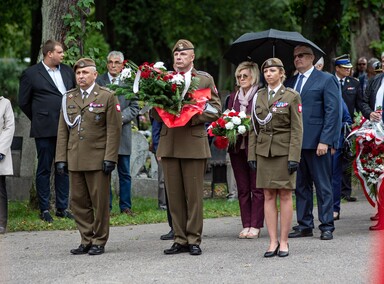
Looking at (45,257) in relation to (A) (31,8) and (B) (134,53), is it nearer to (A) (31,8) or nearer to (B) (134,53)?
(A) (31,8)

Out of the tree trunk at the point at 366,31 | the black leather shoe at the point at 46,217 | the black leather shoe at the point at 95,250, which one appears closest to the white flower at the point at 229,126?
the black leather shoe at the point at 95,250

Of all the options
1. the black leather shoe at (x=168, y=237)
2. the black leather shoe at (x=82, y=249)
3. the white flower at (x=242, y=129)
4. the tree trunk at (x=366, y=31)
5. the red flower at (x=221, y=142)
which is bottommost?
the black leather shoe at (x=168, y=237)

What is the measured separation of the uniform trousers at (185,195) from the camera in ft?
35.8

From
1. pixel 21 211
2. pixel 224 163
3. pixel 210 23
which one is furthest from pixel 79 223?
pixel 210 23

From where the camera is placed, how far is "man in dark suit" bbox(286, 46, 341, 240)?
38.8 ft

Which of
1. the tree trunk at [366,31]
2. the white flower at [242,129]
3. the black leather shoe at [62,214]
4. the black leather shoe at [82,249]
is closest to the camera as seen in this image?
the black leather shoe at [82,249]

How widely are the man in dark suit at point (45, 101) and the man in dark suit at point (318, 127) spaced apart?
3.44 metres

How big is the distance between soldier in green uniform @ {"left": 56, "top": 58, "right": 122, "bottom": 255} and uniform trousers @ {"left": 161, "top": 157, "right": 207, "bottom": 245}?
646mm

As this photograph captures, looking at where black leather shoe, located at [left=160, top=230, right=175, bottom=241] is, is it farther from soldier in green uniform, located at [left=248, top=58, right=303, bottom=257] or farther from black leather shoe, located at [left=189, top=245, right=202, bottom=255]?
soldier in green uniform, located at [left=248, top=58, right=303, bottom=257]

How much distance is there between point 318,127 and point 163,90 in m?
2.31

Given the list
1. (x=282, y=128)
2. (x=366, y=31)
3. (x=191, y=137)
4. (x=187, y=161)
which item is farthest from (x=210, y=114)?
(x=366, y=31)

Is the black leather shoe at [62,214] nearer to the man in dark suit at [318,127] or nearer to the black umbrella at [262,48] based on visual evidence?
the black umbrella at [262,48]

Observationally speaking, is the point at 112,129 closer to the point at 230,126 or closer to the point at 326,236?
the point at 230,126

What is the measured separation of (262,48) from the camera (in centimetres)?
1290
